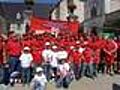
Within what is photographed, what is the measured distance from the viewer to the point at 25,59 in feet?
75.0

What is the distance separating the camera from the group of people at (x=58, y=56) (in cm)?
2300

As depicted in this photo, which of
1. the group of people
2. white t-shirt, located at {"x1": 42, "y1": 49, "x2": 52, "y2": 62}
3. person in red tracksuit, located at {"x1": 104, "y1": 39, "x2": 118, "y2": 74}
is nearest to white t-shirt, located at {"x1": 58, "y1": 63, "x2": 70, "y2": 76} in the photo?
the group of people

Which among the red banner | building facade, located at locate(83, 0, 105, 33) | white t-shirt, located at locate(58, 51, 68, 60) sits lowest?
building facade, located at locate(83, 0, 105, 33)

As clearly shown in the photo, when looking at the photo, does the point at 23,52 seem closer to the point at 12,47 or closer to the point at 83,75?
the point at 12,47

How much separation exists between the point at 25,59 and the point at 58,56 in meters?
1.45

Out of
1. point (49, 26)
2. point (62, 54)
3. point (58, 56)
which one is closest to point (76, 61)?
point (62, 54)

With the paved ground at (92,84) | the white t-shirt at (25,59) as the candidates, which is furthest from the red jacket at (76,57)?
the white t-shirt at (25,59)

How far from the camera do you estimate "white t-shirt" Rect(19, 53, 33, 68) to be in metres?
22.9

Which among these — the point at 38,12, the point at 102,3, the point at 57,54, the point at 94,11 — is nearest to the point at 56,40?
the point at 57,54

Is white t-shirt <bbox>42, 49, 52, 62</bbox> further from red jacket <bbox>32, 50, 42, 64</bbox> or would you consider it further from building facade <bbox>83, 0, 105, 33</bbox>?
building facade <bbox>83, 0, 105, 33</bbox>

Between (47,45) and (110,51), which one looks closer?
(47,45)

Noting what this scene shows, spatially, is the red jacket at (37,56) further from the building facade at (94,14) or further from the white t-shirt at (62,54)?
the building facade at (94,14)

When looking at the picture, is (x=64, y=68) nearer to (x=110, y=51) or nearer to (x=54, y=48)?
(x=54, y=48)

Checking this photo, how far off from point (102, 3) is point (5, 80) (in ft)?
128
